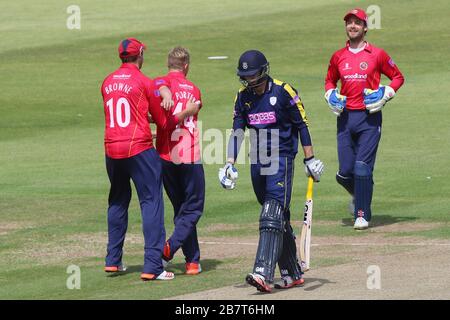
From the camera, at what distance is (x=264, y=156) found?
11883mm

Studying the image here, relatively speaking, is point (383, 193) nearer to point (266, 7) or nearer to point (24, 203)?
point (24, 203)

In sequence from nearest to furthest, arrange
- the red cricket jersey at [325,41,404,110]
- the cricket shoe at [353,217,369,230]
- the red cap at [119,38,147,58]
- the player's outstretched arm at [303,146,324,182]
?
the player's outstretched arm at [303,146,324,182], the red cap at [119,38,147,58], the cricket shoe at [353,217,369,230], the red cricket jersey at [325,41,404,110]

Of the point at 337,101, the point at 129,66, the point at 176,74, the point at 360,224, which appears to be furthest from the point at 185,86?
the point at 360,224

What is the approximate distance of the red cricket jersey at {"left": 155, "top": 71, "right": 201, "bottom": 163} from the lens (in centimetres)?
1280

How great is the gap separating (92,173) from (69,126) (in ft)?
20.3

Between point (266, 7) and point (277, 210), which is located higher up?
point (266, 7)

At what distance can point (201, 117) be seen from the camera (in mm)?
26906

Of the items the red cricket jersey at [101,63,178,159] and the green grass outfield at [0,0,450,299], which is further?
the green grass outfield at [0,0,450,299]

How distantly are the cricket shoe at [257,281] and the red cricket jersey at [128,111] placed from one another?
81.7 inches

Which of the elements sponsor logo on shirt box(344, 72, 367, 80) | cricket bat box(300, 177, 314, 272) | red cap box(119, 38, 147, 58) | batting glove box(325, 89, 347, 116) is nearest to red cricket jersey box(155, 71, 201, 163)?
red cap box(119, 38, 147, 58)

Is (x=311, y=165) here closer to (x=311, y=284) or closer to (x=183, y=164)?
(x=311, y=284)

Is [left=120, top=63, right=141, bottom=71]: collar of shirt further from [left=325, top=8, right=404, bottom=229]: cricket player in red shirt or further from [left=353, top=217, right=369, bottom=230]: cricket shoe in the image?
[left=353, top=217, right=369, bottom=230]: cricket shoe
